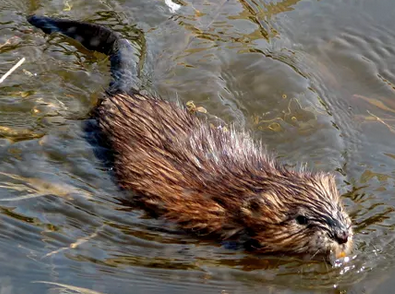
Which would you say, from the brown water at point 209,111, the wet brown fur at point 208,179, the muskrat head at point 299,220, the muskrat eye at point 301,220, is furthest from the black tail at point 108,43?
the muskrat eye at point 301,220

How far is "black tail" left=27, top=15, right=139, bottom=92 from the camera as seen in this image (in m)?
6.36

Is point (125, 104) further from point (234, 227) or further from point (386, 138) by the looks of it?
point (386, 138)

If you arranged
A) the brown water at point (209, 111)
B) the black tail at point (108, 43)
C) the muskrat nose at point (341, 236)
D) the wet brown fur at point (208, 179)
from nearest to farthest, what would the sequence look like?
the muskrat nose at point (341, 236) < the brown water at point (209, 111) < the wet brown fur at point (208, 179) < the black tail at point (108, 43)

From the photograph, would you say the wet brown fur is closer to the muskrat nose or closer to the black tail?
the muskrat nose

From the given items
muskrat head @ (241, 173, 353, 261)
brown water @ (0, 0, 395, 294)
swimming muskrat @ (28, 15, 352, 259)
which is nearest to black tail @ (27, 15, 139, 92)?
brown water @ (0, 0, 395, 294)

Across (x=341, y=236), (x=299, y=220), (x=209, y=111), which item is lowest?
(x=209, y=111)

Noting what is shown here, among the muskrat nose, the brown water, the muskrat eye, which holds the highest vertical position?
the muskrat nose

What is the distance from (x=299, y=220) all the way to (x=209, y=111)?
6.38 feet

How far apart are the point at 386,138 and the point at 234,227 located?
191cm

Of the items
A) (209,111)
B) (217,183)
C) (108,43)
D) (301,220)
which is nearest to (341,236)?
(301,220)

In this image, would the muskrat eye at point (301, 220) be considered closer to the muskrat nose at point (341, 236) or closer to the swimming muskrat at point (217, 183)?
the swimming muskrat at point (217, 183)

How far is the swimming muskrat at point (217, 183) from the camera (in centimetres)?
481

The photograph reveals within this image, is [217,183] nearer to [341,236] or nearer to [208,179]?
[208,179]

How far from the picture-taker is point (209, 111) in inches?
256
